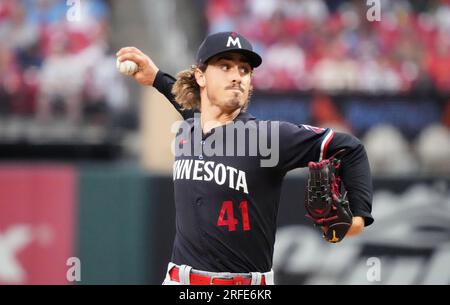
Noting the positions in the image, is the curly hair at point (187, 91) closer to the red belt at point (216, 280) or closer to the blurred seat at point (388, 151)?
the red belt at point (216, 280)

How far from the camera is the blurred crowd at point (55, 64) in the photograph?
9.98m

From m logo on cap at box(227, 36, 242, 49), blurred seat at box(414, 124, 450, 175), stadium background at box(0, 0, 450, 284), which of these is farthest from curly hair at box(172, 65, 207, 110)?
blurred seat at box(414, 124, 450, 175)

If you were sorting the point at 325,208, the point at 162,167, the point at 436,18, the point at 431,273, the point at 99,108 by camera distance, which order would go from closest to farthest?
the point at 325,208
the point at 431,273
the point at 162,167
the point at 99,108
the point at 436,18

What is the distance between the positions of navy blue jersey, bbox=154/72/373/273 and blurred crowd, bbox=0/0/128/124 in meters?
5.35

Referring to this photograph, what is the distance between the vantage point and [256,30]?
11.9 m

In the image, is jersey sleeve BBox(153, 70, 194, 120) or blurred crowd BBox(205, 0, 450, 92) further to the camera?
blurred crowd BBox(205, 0, 450, 92)

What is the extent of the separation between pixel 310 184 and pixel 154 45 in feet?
24.3

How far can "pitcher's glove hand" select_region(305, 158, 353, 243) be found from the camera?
4.06m

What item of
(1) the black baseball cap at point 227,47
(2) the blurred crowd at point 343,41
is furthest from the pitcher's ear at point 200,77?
(2) the blurred crowd at point 343,41

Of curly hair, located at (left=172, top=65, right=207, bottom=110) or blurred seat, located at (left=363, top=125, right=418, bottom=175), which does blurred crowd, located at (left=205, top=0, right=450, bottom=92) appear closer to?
blurred seat, located at (left=363, top=125, right=418, bottom=175)

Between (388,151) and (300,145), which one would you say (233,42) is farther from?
(388,151)

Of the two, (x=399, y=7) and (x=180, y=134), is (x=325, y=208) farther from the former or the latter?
(x=399, y=7)

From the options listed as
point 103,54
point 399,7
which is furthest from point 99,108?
point 399,7

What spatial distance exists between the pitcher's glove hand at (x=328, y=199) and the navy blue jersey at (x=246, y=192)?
0.27 ft
